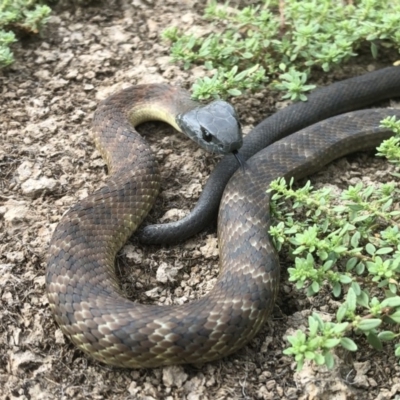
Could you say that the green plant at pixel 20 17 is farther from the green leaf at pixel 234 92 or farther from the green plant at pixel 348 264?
the green plant at pixel 348 264

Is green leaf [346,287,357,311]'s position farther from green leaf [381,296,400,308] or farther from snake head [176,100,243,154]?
snake head [176,100,243,154]

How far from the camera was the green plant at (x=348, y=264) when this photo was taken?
117 inches

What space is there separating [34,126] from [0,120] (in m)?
0.30

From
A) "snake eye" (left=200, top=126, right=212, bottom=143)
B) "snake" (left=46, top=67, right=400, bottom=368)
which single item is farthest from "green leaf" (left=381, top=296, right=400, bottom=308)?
"snake eye" (left=200, top=126, right=212, bottom=143)

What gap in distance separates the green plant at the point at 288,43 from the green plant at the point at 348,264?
1311 mm

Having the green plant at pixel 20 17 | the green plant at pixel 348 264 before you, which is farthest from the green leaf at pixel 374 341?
the green plant at pixel 20 17

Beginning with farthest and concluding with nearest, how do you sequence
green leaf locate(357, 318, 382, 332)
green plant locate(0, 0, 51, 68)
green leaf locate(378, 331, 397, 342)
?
1. green plant locate(0, 0, 51, 68)
2. green leaf locate(378, 331, 397, 342)
3. green leaf locate(357, 318, 382, 332)

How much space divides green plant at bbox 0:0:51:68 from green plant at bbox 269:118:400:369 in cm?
295

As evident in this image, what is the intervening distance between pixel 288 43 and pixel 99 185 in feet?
6.88

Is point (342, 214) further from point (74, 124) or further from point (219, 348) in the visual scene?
point (74, 124)

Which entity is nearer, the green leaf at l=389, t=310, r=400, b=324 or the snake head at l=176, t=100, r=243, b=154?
the green leaf at l=389, t=310, r=400, b=324

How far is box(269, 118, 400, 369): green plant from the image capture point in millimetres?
2982

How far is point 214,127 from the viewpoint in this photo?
4.29m

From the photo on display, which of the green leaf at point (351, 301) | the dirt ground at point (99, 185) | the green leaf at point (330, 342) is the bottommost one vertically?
the dirt ground at point (99, 185)
